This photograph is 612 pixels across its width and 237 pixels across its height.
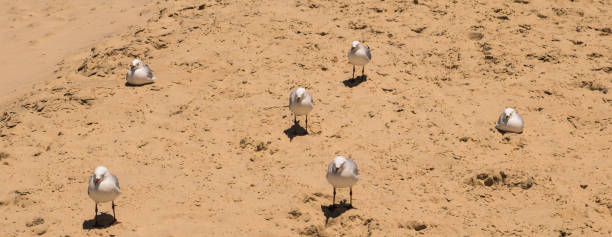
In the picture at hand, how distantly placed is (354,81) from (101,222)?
16.2ft

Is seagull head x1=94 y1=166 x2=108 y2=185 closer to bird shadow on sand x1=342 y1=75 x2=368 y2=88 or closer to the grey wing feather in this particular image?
the grey wing feather

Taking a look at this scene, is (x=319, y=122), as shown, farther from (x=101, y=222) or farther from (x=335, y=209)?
(x=101, y=222)

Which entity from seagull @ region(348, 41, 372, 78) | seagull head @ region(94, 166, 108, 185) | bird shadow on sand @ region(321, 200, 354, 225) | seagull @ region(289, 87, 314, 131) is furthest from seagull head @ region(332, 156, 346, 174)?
seagull @ region(348, 41, 372, 78)

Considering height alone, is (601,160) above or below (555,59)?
below

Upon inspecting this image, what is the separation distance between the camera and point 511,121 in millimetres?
9250

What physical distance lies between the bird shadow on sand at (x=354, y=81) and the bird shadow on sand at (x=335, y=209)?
3.23 meters

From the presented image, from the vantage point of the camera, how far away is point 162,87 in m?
11.1

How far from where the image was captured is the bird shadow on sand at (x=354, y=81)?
1084 cm

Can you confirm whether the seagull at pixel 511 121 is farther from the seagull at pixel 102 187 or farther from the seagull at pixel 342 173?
the seagull at pixel 102 187

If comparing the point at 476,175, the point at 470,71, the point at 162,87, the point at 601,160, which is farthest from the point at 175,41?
the point at 601,160

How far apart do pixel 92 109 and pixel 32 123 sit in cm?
95

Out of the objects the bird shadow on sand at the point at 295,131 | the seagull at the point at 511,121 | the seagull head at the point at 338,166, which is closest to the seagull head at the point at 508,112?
the seagull at the point at 511,121

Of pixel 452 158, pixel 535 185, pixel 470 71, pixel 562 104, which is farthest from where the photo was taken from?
pixel 470 71

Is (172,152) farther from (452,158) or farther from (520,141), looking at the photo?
(520,141)
